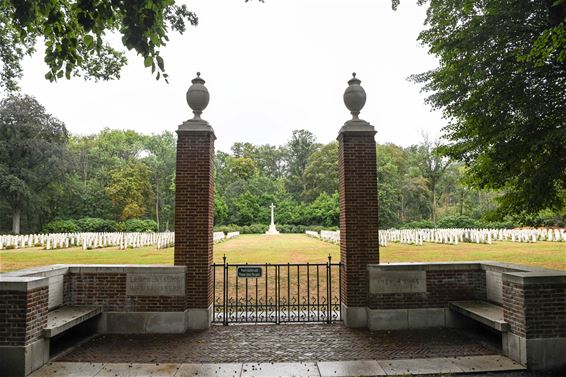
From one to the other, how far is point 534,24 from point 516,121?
65.8 inches

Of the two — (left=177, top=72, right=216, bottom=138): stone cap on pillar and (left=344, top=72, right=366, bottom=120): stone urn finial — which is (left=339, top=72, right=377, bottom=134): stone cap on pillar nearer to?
(left=344, top=72, right=366, bottom=120): stone urn finial

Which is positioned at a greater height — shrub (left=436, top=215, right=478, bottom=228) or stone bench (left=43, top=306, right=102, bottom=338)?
shrub (left=436, top=215, right=478, bottom=228)

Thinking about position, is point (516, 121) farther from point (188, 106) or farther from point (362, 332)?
point (188, 106)

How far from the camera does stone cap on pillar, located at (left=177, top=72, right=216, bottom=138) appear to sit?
7234 millimetres

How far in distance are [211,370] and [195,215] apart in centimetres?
295

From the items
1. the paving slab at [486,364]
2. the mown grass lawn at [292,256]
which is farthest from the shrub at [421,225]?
the paving slab at [486,364]

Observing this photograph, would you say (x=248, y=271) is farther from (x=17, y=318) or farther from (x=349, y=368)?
(x=17, y=318)

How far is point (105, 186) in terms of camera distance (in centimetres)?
4991

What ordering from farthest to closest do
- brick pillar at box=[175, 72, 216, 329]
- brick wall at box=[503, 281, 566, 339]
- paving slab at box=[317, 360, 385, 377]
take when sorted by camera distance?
brick pillar at box=[175, 72, 216, 329], brick wall at box=[503, 281, 566, 339], paving slab at box=[317, 360, 385, 377]

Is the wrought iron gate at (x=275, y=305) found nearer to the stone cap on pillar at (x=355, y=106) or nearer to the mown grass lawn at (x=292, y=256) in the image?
the stone cap on pillar at (x=355, y=106)

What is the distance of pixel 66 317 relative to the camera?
5949 mm

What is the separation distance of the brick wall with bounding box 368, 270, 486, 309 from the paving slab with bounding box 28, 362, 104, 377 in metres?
4.68

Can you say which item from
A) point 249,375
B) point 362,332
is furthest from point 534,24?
point 249,375

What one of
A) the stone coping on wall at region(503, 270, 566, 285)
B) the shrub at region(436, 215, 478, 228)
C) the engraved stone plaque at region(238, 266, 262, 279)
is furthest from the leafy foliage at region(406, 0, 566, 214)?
the shrub at region(436, 215, 478, 228)
